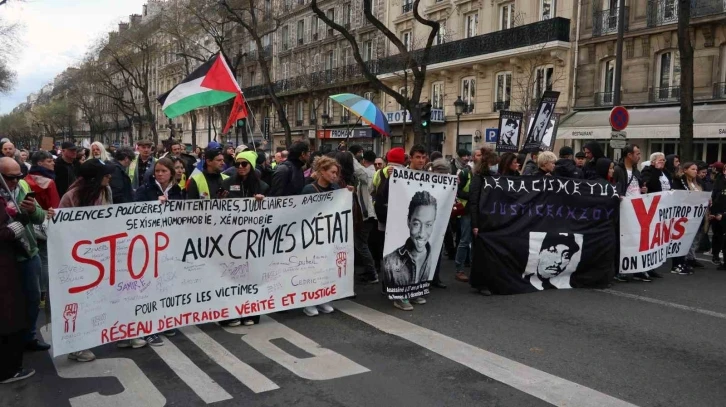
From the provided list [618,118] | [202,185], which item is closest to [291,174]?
[202,185]

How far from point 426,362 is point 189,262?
220 cm

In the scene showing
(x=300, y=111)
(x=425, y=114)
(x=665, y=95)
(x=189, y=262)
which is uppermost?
(x=300, y=111)

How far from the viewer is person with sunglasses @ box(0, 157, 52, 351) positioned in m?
4.45

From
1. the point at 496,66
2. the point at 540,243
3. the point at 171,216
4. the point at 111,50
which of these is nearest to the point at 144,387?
the point at 171,216

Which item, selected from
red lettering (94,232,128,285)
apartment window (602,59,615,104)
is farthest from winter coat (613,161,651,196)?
apartment window (602,59,615,104)

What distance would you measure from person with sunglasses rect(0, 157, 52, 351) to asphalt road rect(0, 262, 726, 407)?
0.39 metres

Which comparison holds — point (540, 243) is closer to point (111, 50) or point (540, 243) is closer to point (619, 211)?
point (619, 211)

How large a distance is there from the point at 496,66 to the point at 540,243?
2347cm

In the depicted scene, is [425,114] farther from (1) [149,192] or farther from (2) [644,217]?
(1) [149,192]

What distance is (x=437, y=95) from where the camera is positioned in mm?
33906

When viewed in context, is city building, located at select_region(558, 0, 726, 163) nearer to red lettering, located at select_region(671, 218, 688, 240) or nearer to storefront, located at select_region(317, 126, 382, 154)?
red lettering, located at select_region(671, 218, 688, 240)

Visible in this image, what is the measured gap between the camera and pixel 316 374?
178 inches

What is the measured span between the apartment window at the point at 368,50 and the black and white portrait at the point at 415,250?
33370 millimetres

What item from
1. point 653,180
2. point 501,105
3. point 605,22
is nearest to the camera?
point 653,180
